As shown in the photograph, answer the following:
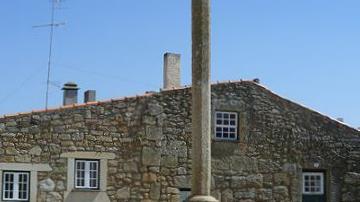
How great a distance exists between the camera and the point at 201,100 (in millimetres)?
11594

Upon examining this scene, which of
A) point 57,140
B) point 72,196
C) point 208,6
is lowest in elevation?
point 72,196

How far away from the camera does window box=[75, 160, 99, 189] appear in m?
19.4

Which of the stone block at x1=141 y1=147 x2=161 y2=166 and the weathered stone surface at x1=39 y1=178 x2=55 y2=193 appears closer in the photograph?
the weathered stone surface at x1=39 y1=178 x2=55 y2=193

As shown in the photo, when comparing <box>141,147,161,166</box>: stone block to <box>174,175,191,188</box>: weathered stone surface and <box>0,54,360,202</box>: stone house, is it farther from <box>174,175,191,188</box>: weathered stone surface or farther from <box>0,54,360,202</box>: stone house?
<box>174,175,191,188</box>: weathered stone surface

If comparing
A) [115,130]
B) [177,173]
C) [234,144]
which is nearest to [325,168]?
[234,144]

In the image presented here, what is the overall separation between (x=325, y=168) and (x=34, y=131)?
8.86 metres

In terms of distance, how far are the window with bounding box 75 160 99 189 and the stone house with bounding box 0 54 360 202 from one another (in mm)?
27

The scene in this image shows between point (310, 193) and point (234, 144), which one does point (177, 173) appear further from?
point (310, 193)

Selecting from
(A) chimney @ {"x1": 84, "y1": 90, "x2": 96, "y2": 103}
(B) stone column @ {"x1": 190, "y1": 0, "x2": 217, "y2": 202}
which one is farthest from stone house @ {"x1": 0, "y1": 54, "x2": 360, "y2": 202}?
(B) stone column @ {"x1": 190, "y1": 0, "x2": 217, "y2": 202}

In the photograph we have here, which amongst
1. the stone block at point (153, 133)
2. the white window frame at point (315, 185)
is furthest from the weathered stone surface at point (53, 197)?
the white window frame at point (315, 185)

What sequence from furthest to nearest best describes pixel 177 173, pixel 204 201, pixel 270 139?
pixel 270 139, pixel 177 173, pixel 204 201

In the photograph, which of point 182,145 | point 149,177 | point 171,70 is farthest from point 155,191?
point 171,70

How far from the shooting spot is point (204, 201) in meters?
11.0

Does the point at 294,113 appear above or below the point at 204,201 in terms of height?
above
